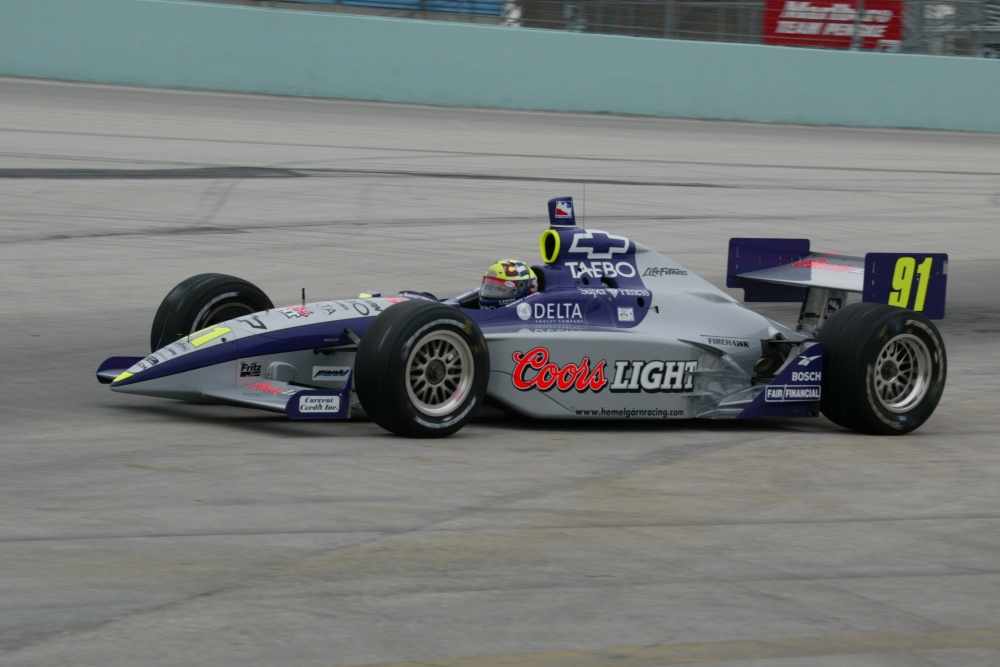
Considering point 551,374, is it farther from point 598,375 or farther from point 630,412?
point 630,412

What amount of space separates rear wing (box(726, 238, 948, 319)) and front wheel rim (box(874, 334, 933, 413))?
50cm

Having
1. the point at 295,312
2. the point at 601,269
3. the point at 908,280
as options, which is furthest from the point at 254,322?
the point at 908,280

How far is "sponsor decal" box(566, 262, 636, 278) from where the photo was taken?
8.70m

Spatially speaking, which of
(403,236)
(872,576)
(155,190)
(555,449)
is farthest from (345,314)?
(155,190)

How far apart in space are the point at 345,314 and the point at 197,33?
19.2 metres

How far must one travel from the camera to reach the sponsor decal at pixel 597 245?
8.73 meters

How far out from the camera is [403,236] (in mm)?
16109

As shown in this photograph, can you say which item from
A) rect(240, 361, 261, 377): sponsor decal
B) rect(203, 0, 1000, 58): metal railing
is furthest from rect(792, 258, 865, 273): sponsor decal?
rect(203, 0, 1000, 58): metal railing

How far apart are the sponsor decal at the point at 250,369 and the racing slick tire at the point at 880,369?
343 cm

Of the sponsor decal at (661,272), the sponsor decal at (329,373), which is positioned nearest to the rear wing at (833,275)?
the sponsor decal at (661,272)

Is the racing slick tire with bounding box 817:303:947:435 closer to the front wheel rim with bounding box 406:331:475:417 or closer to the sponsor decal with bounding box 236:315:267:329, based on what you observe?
the front wheel rim with bounding box 406:331:475:417

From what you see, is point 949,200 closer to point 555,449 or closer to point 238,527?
point 555,449

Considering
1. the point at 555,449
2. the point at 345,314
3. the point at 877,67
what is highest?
the point at 877,67

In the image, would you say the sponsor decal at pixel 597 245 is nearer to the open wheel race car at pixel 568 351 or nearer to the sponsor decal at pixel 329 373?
the open wheel race car at pixel 568 351
